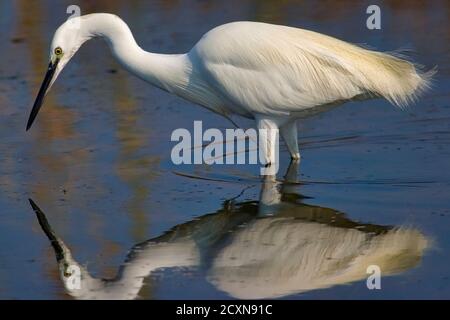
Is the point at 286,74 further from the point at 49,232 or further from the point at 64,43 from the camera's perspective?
the point at 49,232

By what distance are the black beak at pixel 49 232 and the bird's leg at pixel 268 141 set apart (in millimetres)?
1487

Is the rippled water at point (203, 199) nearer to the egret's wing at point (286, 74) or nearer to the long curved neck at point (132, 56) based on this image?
the egret's wing at point (286, 74)

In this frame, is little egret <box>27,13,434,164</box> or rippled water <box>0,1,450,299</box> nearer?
rippled water <box>0,1,450,299</box>

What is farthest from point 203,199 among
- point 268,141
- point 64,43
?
point 64,43

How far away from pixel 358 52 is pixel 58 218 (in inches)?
87.1

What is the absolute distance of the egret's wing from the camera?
7617mm

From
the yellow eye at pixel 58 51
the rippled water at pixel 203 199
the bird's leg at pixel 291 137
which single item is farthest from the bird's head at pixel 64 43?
the bird's leg at pixel 291 137

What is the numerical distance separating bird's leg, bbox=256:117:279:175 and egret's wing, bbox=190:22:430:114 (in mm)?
122

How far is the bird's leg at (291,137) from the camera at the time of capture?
26.3 ft

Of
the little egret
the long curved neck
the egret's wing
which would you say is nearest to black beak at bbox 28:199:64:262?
the little egret

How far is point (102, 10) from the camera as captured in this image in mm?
12555

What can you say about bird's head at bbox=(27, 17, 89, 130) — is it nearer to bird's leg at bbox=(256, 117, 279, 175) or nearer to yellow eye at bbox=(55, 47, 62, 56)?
yellow eye at bbox=(55, 47, 62, 56)

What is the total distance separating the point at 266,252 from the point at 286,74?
1.66 metres

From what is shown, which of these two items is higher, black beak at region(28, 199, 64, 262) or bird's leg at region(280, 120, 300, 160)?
bird's leg at region(280, 120, 300, 160)
